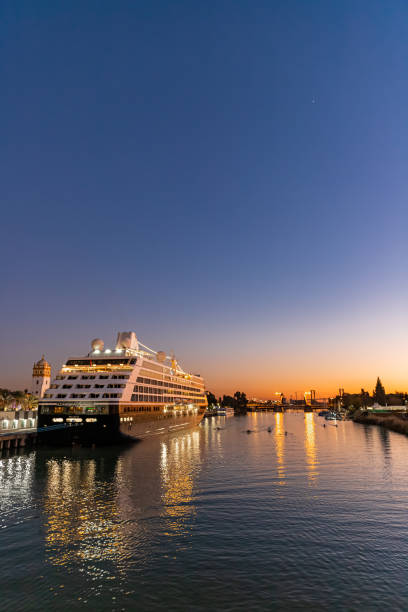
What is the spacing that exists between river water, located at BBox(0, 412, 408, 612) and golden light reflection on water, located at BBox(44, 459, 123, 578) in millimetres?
93

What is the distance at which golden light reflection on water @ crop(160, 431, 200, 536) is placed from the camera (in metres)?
26.5

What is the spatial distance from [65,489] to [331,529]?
2319 cm


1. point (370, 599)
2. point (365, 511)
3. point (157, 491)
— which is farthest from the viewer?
point (157, 491)

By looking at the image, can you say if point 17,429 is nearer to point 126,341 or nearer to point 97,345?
point 97,345

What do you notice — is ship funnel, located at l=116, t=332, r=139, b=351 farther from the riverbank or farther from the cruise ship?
the riverbank

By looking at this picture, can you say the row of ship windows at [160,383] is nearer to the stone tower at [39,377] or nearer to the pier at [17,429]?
the pier at [17,429]

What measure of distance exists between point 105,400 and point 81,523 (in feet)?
136

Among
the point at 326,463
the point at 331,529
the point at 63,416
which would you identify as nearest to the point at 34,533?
the point at 331,529

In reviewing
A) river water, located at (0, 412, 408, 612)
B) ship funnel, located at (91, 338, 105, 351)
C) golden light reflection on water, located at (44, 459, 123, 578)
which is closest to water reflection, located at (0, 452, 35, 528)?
river water, located at (0, 412, 408, 612)

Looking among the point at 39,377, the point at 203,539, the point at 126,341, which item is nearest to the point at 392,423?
the point at 126,341

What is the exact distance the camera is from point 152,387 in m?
85.3

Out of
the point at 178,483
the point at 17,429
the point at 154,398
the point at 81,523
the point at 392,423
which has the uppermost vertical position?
the point at 154,398

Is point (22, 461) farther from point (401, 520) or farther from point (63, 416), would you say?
point (401, 520)

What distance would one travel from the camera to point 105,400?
217ft
